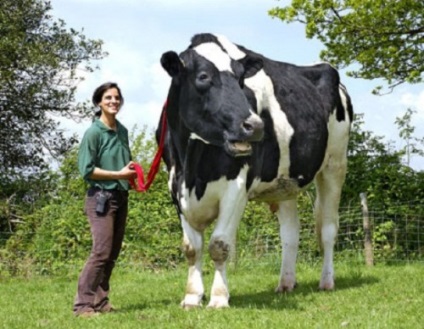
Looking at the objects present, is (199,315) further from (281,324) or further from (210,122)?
(210,122)

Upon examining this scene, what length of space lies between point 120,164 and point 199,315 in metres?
1.67

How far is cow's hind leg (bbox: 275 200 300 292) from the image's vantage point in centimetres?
898

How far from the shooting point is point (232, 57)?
287 inches

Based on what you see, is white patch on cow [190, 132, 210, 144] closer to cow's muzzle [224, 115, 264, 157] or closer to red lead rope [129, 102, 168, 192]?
cow's muzzle [224, 115, 264, 157]

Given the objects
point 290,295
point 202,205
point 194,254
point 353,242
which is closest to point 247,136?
point 202,205

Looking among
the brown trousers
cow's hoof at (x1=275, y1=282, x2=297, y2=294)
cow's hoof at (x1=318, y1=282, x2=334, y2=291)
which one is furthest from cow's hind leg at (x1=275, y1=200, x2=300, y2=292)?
the brown trousers

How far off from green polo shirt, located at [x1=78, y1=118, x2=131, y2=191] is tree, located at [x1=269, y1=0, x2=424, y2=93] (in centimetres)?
1053

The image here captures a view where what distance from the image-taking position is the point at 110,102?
723cm

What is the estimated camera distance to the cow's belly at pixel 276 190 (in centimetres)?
795

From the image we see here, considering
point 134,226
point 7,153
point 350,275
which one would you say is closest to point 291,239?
point 350,275

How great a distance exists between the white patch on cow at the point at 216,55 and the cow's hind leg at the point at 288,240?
111 inches

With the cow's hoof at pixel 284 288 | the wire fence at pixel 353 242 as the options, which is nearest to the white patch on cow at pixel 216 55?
the cow's hoof at pixel 284 288

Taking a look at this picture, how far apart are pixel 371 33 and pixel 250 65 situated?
34.3ft

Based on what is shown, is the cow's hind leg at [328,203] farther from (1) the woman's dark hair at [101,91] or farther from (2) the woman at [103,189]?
(1) the woman's dark hair at [101,91]
